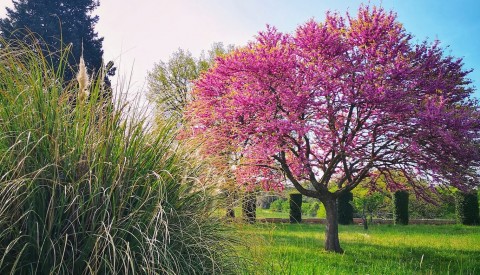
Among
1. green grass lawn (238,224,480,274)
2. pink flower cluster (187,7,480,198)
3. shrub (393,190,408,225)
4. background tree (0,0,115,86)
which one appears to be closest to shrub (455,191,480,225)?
shrub (393,190,408,225)

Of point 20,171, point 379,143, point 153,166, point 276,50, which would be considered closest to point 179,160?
point 153,166

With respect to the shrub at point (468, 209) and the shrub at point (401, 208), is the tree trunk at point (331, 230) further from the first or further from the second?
the shrub at point (468, 209)

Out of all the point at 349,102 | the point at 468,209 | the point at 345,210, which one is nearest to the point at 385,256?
the point at 349,102

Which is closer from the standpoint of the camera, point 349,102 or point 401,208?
point 349,102

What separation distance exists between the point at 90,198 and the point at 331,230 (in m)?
8.58

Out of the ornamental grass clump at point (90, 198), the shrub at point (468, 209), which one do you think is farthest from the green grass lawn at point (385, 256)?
the shrub at point (468, 209)

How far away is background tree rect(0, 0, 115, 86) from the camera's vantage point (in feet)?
69.1

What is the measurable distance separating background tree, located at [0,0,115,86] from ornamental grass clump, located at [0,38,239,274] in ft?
61.5

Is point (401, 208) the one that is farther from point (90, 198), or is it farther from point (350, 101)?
point (90, 198)

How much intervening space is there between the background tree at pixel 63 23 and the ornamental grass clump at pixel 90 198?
18.8 metres

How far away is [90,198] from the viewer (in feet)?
8.19

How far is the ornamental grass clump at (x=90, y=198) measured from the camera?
2.49 meters

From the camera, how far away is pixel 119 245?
8.45 feet

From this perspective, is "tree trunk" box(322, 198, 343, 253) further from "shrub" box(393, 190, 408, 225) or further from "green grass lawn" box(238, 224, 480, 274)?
"shrub" box(393, 190, 408, 225)
